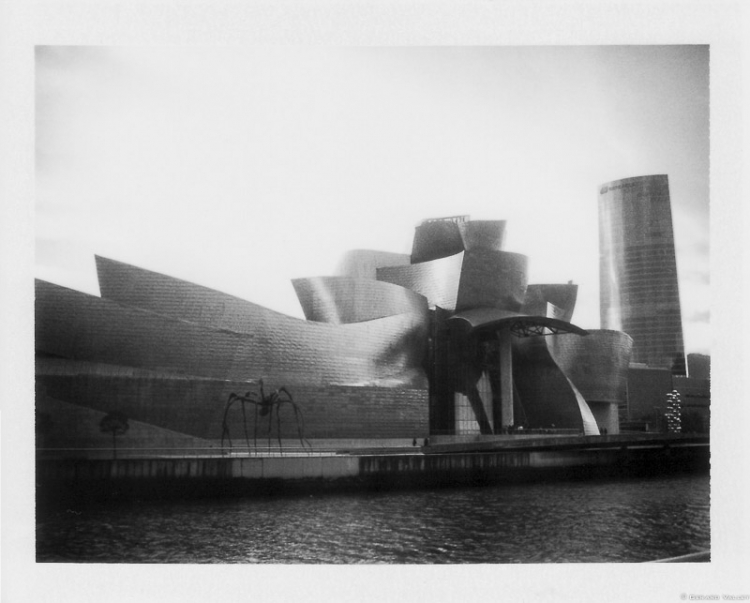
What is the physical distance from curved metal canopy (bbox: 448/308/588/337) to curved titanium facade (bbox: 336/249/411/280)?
562cm

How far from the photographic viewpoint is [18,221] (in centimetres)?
1180

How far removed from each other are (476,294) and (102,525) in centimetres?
2263

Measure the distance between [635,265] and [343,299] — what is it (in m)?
23.1

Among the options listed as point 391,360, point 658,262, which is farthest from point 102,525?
point 658,262

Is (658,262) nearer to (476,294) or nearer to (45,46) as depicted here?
(476,294)

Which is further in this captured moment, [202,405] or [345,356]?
[345,356]

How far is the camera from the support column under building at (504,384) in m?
34.8

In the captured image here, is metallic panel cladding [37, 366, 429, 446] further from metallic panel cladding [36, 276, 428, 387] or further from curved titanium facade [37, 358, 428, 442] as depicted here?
metallic panel cladding [36, 276, 428, 387]

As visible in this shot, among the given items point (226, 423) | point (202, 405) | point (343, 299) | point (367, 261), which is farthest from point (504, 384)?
point (202, 405)

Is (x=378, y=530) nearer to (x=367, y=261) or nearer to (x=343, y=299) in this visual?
(x=343, y=299)

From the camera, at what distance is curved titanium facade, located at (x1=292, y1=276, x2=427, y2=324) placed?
3156cm

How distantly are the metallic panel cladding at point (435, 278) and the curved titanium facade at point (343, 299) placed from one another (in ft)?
11.8

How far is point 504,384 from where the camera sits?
34.8m

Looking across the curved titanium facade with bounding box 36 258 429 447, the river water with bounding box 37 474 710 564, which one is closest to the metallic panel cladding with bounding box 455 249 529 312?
the curved titanium facade with bounding box 36 258 429 447
